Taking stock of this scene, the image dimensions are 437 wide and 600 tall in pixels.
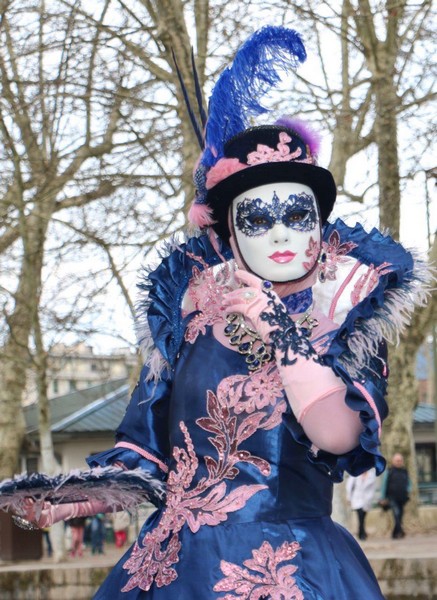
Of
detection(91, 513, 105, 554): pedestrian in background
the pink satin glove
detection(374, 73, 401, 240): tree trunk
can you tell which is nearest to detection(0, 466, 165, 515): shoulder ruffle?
the pink satin glove

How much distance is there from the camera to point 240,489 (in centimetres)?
299

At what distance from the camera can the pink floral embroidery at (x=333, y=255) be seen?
324 cm

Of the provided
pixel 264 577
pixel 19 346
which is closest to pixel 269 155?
pixel 264 577

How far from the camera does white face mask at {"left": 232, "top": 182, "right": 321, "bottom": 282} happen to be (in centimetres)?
312

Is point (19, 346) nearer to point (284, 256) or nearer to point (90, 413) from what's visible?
point (284, 256)

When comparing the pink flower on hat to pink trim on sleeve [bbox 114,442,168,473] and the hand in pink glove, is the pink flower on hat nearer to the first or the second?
the hand in pink glove

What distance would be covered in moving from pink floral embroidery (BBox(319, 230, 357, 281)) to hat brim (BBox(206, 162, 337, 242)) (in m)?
0.07

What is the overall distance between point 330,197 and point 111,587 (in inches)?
49.2

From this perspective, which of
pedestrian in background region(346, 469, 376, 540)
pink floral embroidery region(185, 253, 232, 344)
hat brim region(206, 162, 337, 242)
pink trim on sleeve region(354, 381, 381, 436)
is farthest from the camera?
pedestrian in background region(346, 469, 376, 540)

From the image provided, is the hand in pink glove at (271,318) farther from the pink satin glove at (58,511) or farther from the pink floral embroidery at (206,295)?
the pink satin glove at (58,511)

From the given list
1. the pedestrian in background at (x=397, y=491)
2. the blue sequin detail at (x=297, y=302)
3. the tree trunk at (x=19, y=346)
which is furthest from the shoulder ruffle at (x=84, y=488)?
the pedestrian in background at (x=397, y=491)

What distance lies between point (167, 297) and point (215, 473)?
0.59 meters

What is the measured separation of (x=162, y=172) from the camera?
13297mm

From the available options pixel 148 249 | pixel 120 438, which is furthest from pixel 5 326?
pixel 120 438
